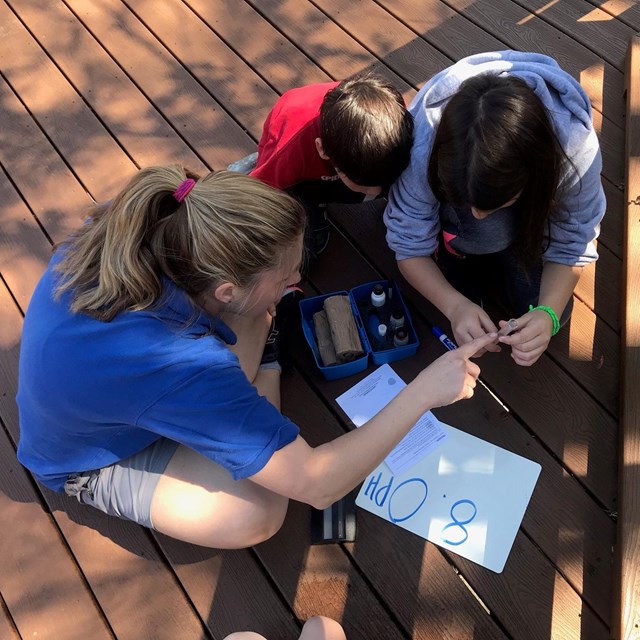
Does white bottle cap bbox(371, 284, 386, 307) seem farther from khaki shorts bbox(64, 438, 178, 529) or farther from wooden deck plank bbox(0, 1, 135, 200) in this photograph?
wooden deck plank bbox(0, 1, 135, 200)

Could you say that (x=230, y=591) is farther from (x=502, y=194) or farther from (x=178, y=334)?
(x=502, y=194)

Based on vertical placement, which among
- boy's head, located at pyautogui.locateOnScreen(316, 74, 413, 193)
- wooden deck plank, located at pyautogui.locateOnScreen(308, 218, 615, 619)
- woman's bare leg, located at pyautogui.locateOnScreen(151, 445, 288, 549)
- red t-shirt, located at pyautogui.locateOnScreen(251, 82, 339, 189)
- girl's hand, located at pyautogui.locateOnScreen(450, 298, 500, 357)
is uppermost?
boy's head, located at pyautogui.locateOnScreen(316, 74, 413, 193)

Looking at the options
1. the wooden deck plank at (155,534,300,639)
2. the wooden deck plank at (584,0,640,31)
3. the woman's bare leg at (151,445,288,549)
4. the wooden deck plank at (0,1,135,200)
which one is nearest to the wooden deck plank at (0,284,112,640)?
the wooden deck plank at (155,534,300,639)

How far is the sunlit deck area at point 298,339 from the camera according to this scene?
152cm

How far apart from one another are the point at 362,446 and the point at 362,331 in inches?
19.3

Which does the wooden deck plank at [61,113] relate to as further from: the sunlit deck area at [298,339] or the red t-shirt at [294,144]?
the red t-shirt at [294,144]

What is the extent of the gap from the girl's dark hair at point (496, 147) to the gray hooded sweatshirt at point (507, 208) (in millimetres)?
99

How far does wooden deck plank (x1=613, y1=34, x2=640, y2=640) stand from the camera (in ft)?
4.48

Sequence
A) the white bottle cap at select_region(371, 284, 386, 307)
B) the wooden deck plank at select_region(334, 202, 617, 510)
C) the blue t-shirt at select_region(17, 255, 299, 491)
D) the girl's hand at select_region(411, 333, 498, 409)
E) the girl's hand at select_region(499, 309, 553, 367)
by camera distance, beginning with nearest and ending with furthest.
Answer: the blue t-shirt at select_region(17, 255, 299, 491) → the girl's hand at select_region(411, 333, 498, 409) → the girl's hand at select_region(499, 309, 553, 367) → the wooden deck plank at select_region(334, 202, 617, 510) → the white bottle cap at select_region(371, 284, 386, 307)

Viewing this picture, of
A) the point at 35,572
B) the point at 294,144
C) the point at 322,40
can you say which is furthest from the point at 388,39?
the point at 35,572

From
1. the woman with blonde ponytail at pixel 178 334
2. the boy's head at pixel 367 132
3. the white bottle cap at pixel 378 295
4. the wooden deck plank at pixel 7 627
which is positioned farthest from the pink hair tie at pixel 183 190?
the wooden deck plank at pixel 7 627

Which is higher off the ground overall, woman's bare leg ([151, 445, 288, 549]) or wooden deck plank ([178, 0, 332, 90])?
wooden deck plank ([178, 0, 332, 90])

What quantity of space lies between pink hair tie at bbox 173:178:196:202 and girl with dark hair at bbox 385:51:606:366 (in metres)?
0.53

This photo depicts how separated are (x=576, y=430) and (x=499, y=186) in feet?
2.84
